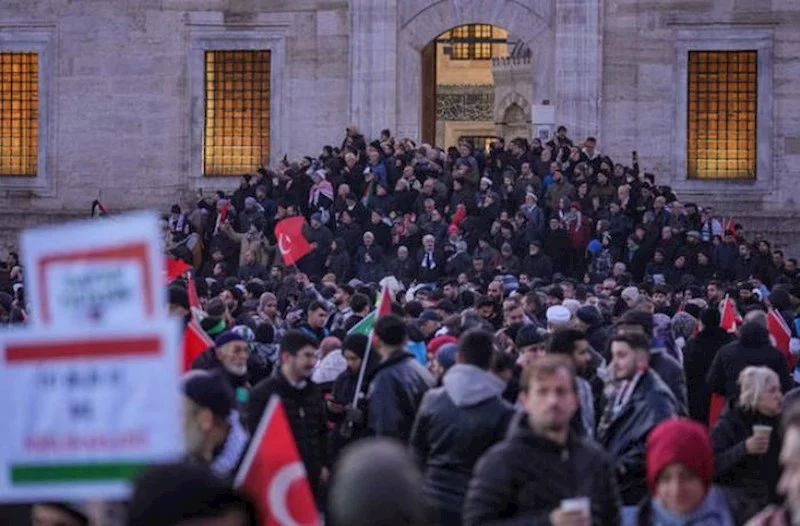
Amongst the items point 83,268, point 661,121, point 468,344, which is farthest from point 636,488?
point 661,121

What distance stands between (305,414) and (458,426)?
1690mm

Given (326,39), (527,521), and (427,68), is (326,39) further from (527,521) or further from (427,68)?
(527,521)

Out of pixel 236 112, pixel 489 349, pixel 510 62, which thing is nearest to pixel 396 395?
pixel 489 349

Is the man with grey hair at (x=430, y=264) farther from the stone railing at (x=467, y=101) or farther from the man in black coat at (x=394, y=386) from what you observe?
the stone railing at (x=467, y=101)

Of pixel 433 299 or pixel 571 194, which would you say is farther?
pixel 571 194

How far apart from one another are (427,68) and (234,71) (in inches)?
131

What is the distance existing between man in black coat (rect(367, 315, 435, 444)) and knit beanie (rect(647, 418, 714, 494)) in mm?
3951

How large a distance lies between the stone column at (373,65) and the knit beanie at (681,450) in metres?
29.3

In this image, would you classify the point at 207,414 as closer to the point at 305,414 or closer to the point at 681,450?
the point at 681,450

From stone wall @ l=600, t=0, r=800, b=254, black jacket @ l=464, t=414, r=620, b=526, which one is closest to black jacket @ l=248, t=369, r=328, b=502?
black jacket @ l=464, t=414, r=620, b=526

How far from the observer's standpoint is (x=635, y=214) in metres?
31.0

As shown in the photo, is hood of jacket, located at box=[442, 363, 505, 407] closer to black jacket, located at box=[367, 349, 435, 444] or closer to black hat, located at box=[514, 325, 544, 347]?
black jacket, located at box=[367, 349, 435, 444]

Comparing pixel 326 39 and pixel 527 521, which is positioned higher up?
pixel 326 39

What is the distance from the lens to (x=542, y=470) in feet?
26.8
